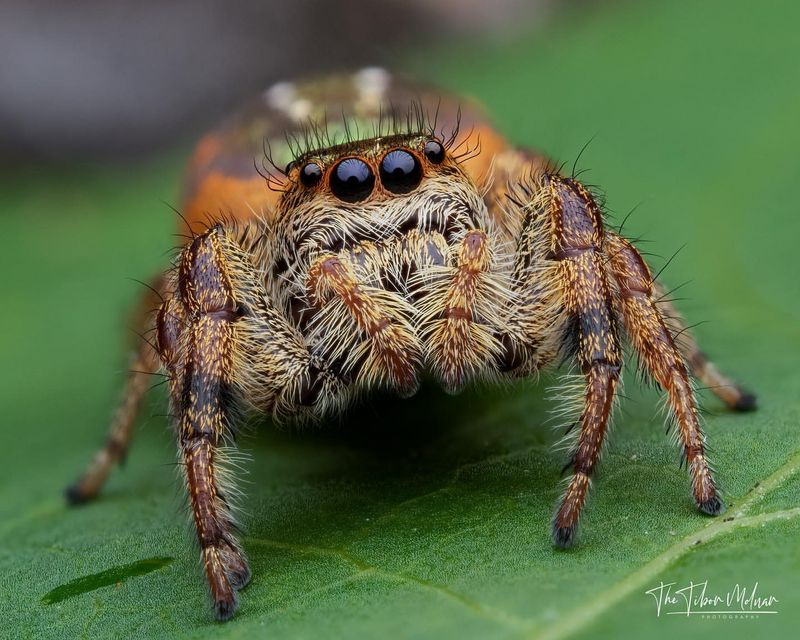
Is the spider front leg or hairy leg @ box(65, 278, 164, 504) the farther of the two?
hairy leg @ box(65, 278, 164, 504)

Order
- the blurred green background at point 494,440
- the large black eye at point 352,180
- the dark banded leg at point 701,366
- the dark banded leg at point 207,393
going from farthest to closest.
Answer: the dark banded leg at point 701,366
the large black eye at point 352,180
the dark banded leg at point 207,393
the blurred green background at point 494,440

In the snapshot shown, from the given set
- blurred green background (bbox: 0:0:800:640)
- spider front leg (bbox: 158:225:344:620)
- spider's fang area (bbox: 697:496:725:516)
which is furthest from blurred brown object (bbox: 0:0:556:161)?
spider's fang area (bbox: 697:496:725:516)

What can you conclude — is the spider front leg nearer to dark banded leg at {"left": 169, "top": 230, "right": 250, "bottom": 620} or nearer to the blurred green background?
dark banded leg at {"left": 169, "top": 230, "right": 250, "bottom": 620}

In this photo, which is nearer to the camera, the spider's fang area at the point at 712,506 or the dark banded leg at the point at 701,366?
the spider's fang area at the point at 712,506

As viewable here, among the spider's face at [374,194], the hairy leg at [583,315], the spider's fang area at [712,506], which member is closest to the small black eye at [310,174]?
the spider's face at [374,194]

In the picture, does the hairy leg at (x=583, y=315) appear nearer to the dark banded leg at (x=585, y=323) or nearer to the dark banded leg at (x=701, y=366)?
the dark banded leg at (x=585, y=323)

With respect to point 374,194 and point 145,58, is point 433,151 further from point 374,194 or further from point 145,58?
point 145,58

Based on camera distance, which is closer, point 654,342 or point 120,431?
point 654,342

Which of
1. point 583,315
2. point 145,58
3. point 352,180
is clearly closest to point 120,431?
point 352,180
